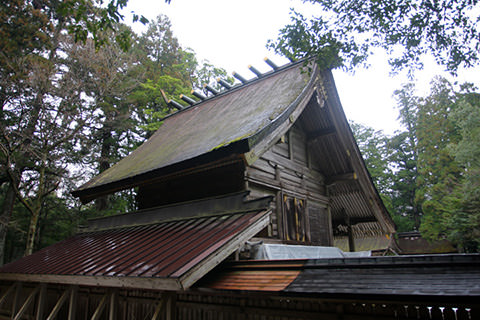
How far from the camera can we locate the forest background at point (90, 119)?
555 inches

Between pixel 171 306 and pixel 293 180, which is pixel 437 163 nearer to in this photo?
pixel 293 180

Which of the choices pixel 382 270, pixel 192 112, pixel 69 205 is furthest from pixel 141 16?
pixel 69 205

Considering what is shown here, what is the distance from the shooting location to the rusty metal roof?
421cm

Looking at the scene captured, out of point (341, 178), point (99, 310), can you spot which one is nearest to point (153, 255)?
point (99, 310)

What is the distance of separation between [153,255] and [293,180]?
210 inches

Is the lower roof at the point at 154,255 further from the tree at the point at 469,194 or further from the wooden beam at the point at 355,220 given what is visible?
the tree at the point at 469,194

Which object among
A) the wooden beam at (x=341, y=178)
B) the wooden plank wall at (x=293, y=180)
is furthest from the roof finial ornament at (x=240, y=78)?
the wooden beam at (x=341, y=178)

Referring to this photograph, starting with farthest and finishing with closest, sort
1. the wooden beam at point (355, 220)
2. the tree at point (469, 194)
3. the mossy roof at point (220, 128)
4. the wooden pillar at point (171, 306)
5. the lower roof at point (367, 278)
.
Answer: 1. the tree at point (469, 194)
2. the wooden beam at point (355, 220)
3. the mossy roof at point (220, 128)
4. the wooden pillar at point (171, 306)
5. the lower roof at point (367, 278)

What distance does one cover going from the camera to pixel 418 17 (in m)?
6.41

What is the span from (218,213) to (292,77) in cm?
509

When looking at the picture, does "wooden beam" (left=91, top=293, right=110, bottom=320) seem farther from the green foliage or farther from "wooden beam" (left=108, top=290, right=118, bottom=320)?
the green foliage

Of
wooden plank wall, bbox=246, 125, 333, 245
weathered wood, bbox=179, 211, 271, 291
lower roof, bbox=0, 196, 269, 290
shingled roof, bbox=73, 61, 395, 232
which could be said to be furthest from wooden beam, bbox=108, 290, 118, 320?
wooden plank wall, bbox=246, 125, 333, 245

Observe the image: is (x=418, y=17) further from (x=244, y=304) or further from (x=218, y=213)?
(x=244, y=304)

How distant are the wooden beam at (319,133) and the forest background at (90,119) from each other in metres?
3.28
